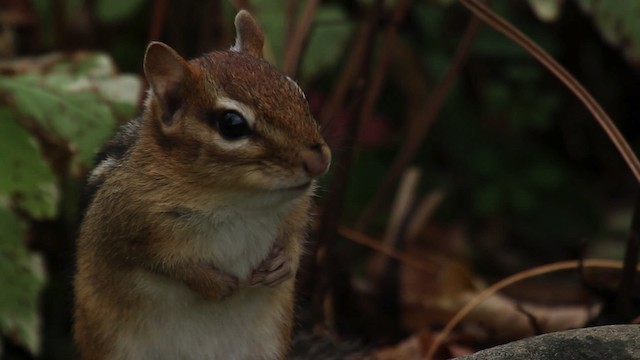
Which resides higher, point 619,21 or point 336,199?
point 619,21

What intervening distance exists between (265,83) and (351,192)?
2285 millimetres

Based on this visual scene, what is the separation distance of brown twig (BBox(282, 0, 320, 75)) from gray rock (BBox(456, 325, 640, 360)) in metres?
1.35

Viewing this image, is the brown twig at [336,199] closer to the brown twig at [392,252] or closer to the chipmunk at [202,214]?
the brown twig at [392,252]

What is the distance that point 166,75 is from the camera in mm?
2363

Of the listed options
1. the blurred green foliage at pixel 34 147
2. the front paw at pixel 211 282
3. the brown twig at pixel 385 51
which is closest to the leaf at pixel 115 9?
the blurred green foliage at pixel 34 147

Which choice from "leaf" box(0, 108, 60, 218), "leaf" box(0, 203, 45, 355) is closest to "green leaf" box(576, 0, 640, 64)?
"leaf" box(0, 108, 60, 218)

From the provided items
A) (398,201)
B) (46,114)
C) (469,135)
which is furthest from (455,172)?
(46,114)

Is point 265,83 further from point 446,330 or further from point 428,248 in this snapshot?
point 428,248

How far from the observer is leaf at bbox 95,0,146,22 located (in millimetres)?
3973

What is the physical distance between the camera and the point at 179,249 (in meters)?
2.46

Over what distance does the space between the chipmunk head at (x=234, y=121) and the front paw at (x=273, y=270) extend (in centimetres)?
27

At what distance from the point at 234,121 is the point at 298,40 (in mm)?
1266

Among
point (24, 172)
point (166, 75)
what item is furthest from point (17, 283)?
point (166, 75)

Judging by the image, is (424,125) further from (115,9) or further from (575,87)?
(115,9)
